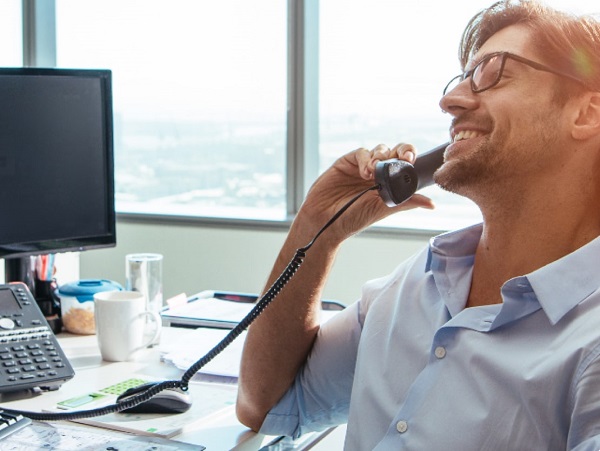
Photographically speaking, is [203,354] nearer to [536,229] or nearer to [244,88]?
[536,229]

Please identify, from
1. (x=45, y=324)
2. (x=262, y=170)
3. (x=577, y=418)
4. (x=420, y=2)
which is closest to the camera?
(x=577, y=418)

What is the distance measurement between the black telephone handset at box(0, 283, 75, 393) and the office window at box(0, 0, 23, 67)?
10.3 ft

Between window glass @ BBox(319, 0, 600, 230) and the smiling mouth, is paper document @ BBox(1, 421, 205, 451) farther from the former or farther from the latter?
window glass @ BBox(319, 0, 600, 230)

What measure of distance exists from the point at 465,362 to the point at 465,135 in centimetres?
38

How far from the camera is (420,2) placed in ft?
11.8

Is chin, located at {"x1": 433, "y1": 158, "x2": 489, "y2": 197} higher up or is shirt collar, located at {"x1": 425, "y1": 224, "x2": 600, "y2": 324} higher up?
chin, located at {"x1": 433, "y1": 158, "x2": 489, "y2": 197}

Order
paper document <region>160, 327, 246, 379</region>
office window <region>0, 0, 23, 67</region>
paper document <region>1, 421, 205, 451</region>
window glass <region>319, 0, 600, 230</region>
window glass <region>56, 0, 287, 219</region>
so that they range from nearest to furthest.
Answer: paper document <region>1, 421, 205, 451</region>
paper document <region>160, 327, 246, 379</region>
window glass <region>319, 0, 600, 230</region>
window glass <region>56, 0, 287, 219</region>
office window <region>0, 0, 23, 67</region>

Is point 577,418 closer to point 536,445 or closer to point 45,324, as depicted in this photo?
point 536,445

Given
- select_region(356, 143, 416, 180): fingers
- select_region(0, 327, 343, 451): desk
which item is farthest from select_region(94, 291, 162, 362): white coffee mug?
select_region(356, 143, 416, 180): fingers

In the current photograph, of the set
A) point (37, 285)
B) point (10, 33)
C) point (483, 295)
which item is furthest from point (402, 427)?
point (10, 33)

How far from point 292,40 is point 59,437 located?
2.84 m

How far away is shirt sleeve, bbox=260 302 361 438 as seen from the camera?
4.69ft

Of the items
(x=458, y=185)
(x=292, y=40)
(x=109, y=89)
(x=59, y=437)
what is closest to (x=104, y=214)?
(x=109, y=89)

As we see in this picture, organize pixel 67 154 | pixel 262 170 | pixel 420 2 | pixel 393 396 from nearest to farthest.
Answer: pixel 393 396 → pixel 67 154 → pixel 420 2 → pixel 262 170
